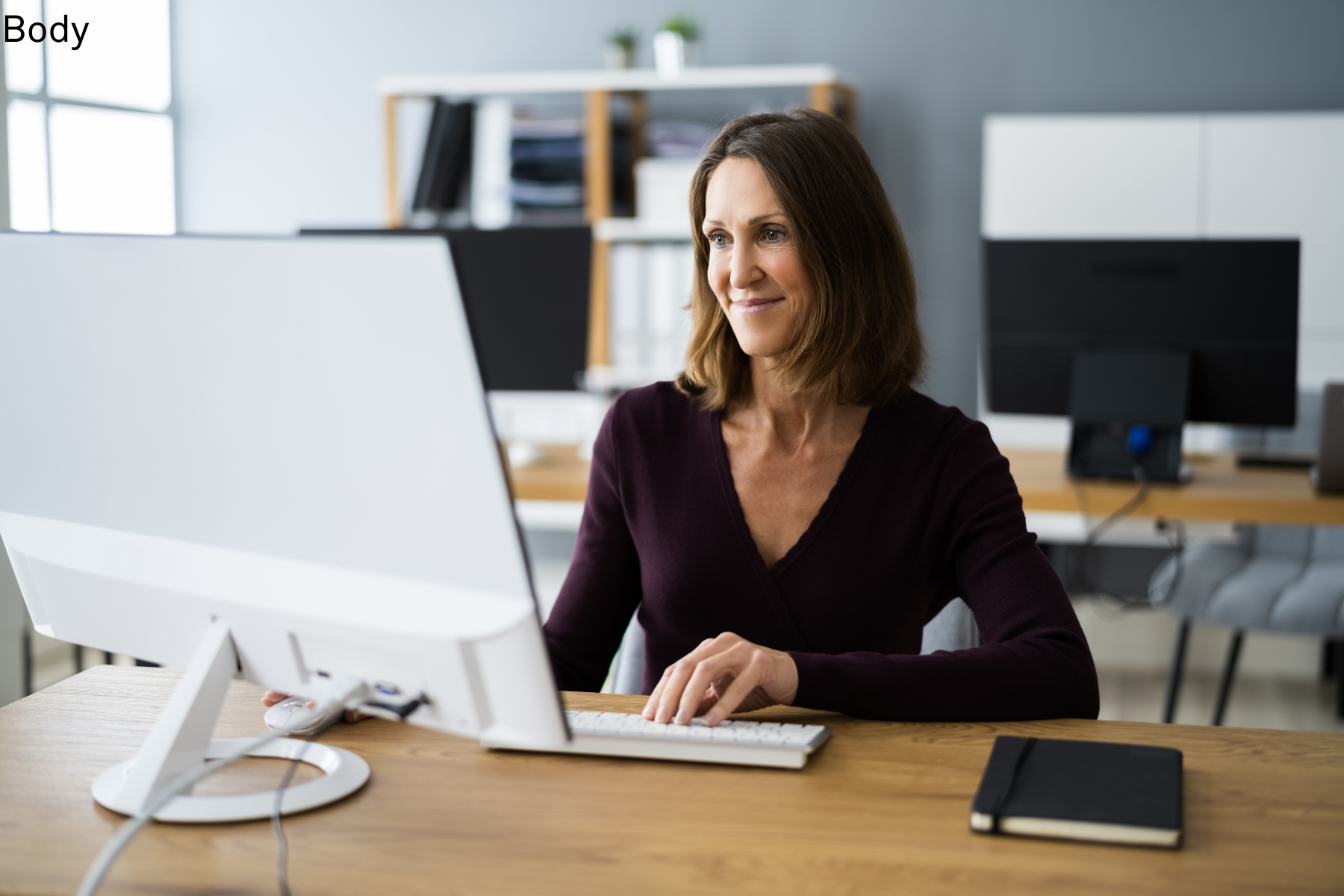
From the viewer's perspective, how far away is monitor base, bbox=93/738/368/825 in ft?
2.97

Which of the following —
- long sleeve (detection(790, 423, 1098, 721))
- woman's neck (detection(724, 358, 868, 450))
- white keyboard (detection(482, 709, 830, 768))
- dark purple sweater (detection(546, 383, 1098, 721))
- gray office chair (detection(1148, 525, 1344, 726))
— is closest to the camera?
white keyboard (detection(482, 709, 830, 768))

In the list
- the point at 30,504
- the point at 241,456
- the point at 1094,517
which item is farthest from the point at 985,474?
the point at 1094,517

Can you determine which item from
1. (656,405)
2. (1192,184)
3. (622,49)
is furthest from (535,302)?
(1192,184)

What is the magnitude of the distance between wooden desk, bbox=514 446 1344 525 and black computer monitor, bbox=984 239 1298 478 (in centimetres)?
13

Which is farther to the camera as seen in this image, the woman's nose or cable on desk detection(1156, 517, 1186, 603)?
cable on desk detection(1156, 517, 1186, 603)

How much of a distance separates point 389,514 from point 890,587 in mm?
697

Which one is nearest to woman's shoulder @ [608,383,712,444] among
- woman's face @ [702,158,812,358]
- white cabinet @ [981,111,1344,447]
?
woman's face @ [702,158,812,358]

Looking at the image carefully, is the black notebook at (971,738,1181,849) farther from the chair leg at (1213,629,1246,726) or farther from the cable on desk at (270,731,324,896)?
the chair leg at (1213,629,1246,726)

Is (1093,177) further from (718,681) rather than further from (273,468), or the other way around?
(273,468)

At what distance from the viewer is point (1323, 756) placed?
1025 millimetres

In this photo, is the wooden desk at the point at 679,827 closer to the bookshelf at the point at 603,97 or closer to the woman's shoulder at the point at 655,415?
the woman's shoulder at the point at 655,415

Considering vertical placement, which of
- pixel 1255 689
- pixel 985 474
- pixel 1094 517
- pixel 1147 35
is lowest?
pixel 1255 689

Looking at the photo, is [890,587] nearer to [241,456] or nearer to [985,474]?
[985,474]

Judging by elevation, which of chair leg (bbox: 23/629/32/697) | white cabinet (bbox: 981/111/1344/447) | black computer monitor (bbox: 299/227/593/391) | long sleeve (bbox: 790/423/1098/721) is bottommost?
chair leg (bbox: 23/629/32/697)
